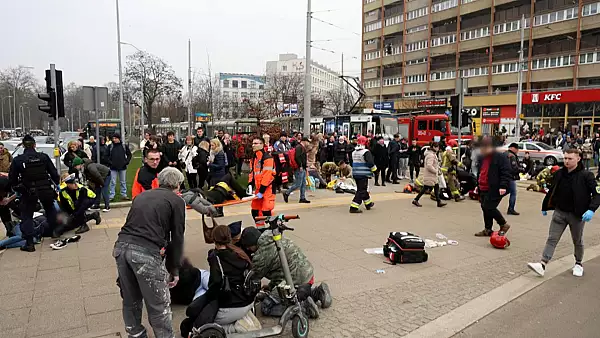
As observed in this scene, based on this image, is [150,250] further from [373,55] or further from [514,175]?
[373,55]

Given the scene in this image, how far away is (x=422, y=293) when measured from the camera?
5297 millimetres

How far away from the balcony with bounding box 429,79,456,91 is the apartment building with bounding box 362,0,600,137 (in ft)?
0.41

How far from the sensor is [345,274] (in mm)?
5941

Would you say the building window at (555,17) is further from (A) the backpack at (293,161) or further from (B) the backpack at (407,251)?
(B) the backpack at (407,251)

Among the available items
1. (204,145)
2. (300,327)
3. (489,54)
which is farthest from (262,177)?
(489,54)

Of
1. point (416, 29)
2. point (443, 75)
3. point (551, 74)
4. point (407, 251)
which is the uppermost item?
point (416, 29)

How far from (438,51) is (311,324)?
56.1m

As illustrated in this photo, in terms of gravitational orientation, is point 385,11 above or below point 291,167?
above

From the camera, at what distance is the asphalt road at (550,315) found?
14.3 feet

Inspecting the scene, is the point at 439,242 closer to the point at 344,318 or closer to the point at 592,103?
the point at 344,318

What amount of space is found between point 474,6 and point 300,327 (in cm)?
5474

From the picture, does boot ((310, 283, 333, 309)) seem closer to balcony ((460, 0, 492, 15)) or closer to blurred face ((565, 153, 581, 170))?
blurred face ((565, 153, 581, 170))

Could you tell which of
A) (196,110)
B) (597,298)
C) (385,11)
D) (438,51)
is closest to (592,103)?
(438,51)

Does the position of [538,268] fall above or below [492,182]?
below
